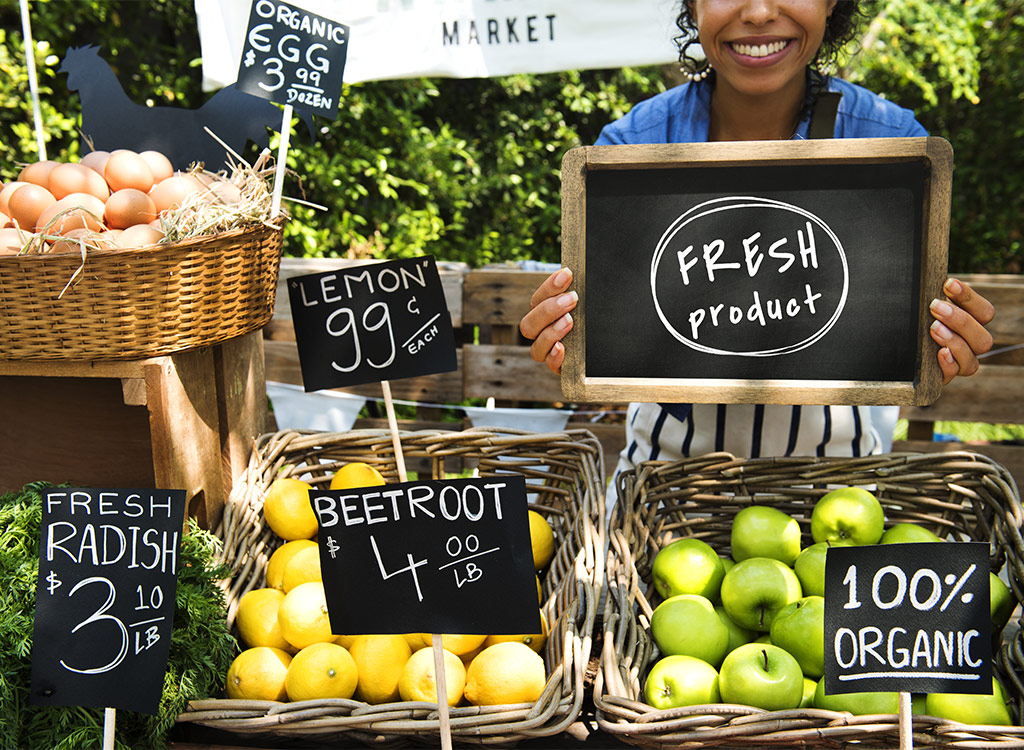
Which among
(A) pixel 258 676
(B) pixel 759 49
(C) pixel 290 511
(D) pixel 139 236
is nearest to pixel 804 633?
(A) pixel 258 676

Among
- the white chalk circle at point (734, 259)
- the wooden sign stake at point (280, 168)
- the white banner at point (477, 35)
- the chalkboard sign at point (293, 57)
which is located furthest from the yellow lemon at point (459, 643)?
the white banner at point (477, 35)

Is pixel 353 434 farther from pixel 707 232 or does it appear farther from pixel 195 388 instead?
pixel 707 232

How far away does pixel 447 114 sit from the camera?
467 cm

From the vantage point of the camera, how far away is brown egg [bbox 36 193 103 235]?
1.29 meters

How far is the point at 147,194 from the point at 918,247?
4.20ft

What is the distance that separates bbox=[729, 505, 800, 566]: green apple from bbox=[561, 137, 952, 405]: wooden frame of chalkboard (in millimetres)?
227

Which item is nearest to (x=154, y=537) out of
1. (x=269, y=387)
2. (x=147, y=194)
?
(x=147, y=194)

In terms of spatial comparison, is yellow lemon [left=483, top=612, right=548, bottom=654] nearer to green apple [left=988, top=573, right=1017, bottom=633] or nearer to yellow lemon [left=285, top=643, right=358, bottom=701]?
yellow lemon [left=285, top=643, right=358, bottom=701]

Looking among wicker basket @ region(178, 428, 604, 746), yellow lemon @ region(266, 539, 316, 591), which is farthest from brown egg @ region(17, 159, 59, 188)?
yellow lemon @ region(266, 539, 316, 591)

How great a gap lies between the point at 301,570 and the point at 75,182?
0.76 metres

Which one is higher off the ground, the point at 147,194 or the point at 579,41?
the point at 579,41

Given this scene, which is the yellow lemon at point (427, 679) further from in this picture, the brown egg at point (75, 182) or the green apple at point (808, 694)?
the brown egg at point (75, 182)

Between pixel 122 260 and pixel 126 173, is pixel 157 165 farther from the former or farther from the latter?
pixel 122 260

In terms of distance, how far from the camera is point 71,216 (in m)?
1.31
